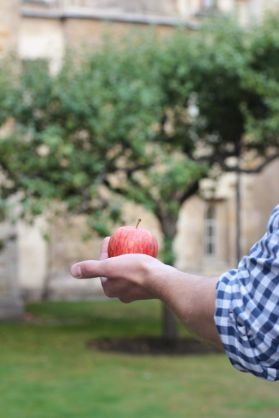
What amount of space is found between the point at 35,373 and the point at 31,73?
484 cm

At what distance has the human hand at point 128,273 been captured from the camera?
251 cm

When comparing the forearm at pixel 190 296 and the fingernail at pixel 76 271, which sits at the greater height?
the fingernail at pixel 76 271

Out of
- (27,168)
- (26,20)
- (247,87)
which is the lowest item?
(27,168)

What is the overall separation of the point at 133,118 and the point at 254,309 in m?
12.4

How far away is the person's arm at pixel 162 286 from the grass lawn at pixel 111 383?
24.4ft

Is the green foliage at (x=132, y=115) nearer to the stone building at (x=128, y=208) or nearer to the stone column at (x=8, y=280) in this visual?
the stone column at (x=8, y=280)

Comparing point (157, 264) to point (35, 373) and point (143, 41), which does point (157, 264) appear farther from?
point (143, 41)

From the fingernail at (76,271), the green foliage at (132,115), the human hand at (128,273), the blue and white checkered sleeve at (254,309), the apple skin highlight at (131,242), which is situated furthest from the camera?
the green foliage at (132,115)

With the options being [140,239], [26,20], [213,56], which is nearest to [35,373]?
[213,56]

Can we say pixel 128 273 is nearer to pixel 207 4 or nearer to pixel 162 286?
pixel 162 286

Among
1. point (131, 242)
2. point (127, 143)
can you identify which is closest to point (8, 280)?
point (127, 143)

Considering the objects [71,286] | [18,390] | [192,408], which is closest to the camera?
[192,408]

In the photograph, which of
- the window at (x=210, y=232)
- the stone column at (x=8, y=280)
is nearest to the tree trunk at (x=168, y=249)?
the stone column at (x=8, y=280)

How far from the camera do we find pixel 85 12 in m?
25.4
